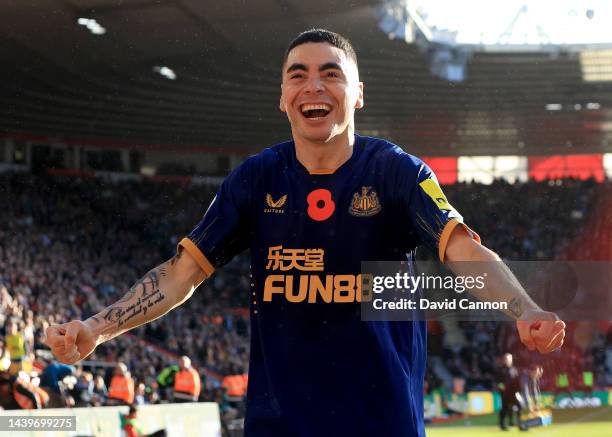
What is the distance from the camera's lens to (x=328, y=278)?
7.33ft

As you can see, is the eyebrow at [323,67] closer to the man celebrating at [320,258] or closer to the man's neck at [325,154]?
the man celebrating at [320,258]

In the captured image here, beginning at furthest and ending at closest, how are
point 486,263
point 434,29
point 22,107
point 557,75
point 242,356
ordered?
point 22,107, point 557,75, point 242,356, point 434,29, point 486,263

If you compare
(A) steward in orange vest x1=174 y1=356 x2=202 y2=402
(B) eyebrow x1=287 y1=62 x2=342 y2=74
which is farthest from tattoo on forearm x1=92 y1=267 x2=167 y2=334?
(A) steward in orange vest x1=174 y1=356 x2=202 y2=402

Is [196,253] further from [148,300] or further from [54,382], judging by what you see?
[54,382]

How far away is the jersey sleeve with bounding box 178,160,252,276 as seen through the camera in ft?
7.80

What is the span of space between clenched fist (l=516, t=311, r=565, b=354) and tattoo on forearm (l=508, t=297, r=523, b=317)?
62mm

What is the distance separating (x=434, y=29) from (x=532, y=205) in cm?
578

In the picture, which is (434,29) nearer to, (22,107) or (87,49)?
(87,49)


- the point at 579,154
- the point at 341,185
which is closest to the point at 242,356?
the point at 579,154

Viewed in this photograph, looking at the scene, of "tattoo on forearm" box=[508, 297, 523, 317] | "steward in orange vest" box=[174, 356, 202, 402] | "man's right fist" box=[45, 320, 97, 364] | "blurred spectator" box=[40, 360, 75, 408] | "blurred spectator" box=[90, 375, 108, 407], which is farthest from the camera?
"blurred spectator" box=[90, 375, 108, 407]

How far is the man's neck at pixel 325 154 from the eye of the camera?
2328 mm

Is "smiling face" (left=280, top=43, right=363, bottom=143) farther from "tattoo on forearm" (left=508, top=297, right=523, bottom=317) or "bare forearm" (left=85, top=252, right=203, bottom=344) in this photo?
"tattoo on forearm" (left=508, top=297, right=523, bottom=317)

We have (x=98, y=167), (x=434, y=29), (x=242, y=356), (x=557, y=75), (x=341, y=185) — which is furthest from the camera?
(x=98, y=167)

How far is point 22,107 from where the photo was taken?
60.3ft
